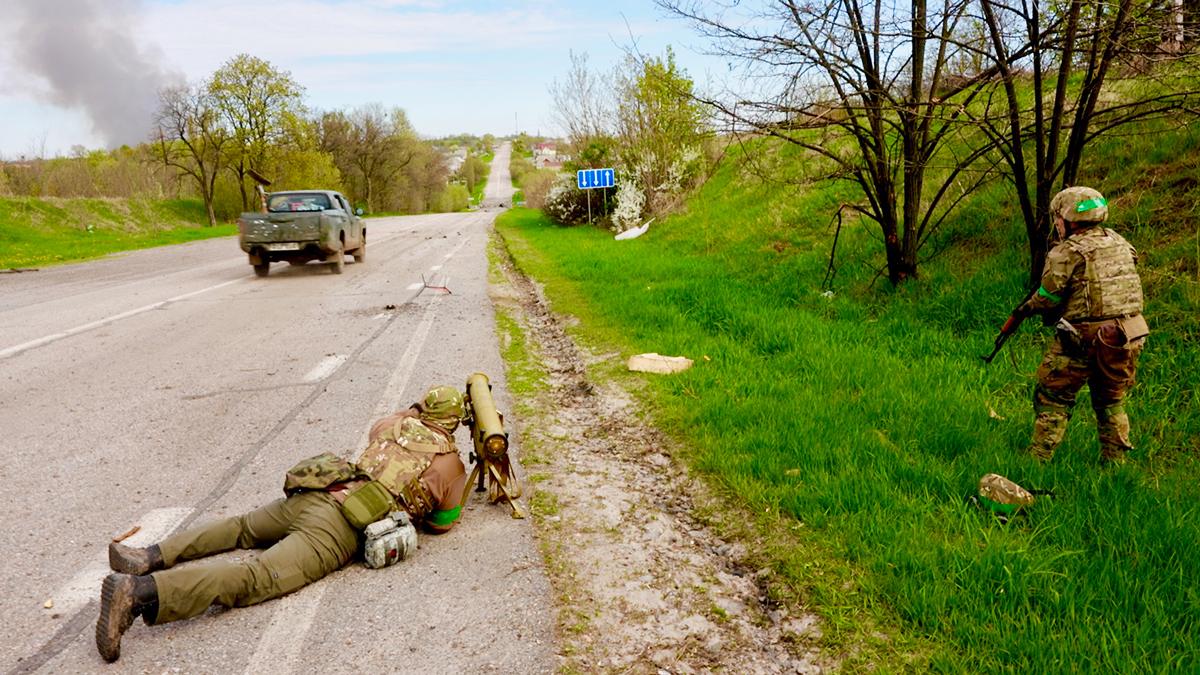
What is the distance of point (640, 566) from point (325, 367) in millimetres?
4621

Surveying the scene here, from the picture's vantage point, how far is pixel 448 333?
8398 mm

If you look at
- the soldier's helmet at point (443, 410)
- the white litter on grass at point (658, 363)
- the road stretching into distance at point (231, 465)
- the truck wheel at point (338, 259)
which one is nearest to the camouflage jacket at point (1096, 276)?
the white litter on grass at point (658, 363)

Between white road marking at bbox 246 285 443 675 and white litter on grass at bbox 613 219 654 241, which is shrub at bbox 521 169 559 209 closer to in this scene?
white litter on grass at bbox 613 219 654 241

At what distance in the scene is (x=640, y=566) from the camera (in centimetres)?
334

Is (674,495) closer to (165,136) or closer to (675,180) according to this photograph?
(675,180)

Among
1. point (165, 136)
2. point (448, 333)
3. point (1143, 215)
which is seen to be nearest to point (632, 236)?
point (448, 333)

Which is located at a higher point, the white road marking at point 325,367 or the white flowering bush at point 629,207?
the white flowering bush at point 629,207

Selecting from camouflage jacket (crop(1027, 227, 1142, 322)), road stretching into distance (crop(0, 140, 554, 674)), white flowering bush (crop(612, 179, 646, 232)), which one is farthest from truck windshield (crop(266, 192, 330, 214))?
A: camouflage jacket (crop(1027, 227, 1142, 322))

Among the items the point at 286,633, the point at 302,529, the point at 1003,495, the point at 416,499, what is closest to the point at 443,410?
the point at 416,499

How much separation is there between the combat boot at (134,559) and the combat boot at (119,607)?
0.99 feet

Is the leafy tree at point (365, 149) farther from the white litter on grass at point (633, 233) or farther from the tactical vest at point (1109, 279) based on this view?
the tactical vest at point (1109, 279)

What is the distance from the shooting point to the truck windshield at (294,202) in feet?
50.9

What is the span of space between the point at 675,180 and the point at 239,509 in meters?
18.9

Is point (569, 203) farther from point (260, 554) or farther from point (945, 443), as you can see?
point (260, 554)
